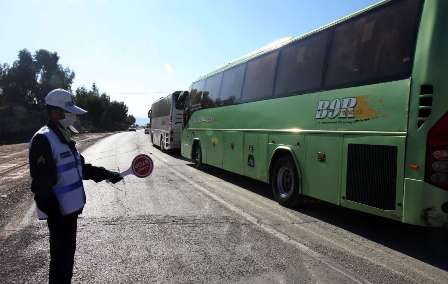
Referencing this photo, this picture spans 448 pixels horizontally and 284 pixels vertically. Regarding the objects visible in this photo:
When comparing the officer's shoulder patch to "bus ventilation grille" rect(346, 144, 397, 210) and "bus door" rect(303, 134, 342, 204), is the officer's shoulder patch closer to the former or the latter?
"bus ventilation grille" rect(346, 144, 397, 210)

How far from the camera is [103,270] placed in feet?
17.8

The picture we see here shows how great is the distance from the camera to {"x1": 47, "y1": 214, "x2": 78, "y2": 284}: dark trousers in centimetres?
385

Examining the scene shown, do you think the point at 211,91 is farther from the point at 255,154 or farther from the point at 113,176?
the point at 113,176

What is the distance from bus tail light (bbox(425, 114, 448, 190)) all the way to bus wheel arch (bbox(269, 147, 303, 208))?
3102 mm

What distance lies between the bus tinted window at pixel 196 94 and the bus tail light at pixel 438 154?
35.6ft

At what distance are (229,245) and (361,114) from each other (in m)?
2.64

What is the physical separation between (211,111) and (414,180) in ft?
30.1

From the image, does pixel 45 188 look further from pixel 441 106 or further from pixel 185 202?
pixel 185 202

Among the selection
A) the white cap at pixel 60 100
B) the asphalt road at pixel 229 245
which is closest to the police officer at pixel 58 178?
the white cap at pixel 60 100

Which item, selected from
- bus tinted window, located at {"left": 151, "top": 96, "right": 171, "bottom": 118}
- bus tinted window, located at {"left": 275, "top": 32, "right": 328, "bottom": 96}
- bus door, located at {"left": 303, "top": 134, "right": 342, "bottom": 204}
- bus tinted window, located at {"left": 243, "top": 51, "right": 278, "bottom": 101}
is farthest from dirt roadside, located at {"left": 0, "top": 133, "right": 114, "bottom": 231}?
bus tinted window, located at {"left": 151, "top": 96, "right": 171, "bottom": 118}

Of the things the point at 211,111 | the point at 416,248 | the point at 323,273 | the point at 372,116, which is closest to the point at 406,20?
the point at 372,116

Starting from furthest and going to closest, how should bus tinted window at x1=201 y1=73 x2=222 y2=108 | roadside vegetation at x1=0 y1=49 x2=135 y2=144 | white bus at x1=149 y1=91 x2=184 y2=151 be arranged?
roadside vegetation at x1=0 y1=49 x2=135 y2=144, white bus at x1=149 y1=91 x2=184 y2=151, bus tinted window at x1=201 y1=73 x2=222 y2=108

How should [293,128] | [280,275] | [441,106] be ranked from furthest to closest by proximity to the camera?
[293,128] < [441,106] < [280,275]

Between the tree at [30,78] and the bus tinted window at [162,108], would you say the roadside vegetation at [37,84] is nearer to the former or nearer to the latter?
the tree at [30,78]
